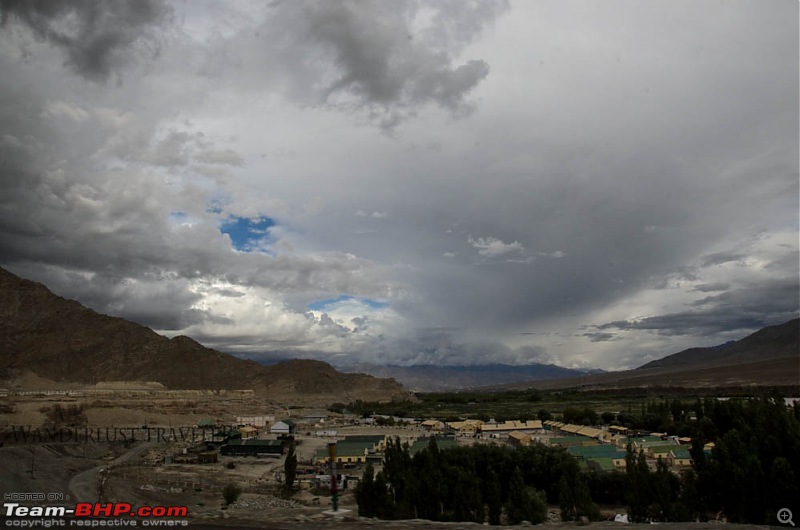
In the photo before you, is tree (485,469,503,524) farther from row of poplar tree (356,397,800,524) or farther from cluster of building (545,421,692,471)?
cluster of building (545,421,692,471)

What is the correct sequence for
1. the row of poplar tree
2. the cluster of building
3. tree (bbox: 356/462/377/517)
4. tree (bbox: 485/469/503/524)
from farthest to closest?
the cluster of building, tree (bbox: 485/469/503/524), tree (bbox: 356/462/377/517), the row of poplar tree

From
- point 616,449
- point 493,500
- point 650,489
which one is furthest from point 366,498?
point 616,449

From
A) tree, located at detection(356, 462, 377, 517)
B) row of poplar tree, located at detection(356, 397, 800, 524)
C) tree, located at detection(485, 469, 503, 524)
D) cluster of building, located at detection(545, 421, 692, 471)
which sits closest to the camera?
row of poplar tree, located at detection(356, 397, 800, 524)

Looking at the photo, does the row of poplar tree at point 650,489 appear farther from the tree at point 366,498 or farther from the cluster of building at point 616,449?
the cluster of building at point 616,449

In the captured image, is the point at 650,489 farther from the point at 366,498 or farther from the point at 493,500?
the point at 366,498

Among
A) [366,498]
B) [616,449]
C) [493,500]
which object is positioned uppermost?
[366,498]

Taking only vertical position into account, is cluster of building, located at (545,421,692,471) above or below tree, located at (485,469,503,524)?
below

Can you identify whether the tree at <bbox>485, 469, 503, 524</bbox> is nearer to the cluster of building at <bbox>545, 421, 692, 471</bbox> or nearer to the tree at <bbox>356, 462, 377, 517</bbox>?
the tree at <bbox>356, 462, 377, 517</bbox>

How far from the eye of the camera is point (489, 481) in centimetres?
3294

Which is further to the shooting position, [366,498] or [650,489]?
Answer: [366,498]

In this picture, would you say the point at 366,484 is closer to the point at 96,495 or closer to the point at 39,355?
the point at 96,495

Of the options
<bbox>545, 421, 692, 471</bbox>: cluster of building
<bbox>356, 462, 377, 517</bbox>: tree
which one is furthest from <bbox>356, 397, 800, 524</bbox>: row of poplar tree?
<bbox>545, 421, 692, 471</bbox>: cluster of building

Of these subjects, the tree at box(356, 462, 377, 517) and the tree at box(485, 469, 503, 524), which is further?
the tree at box(485, 469, 503, 524)

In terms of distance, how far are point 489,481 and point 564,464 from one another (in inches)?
431
